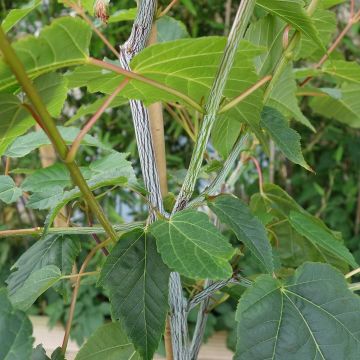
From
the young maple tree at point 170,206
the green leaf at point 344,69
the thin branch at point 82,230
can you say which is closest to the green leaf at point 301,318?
the young maple tree at point 170,206

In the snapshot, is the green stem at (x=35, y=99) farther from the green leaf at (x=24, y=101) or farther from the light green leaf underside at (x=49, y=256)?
the light green leaf underside at (x=49, y=256)

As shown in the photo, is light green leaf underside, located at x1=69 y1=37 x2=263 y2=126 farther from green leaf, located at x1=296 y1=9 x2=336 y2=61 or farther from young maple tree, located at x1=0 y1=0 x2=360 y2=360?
green leaf, located at x1=296 y1=9 x2=336 y2=61

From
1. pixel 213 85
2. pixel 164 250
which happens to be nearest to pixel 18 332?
pixel 164 250

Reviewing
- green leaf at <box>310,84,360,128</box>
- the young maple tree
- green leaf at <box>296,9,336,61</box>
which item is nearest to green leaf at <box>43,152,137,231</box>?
the young maple tree

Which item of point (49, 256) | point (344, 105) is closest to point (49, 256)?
point (49, 256)

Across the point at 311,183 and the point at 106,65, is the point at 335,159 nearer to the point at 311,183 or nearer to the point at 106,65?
the point at 311,183

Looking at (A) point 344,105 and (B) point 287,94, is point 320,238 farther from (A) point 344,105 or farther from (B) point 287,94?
(A) point 344,105
